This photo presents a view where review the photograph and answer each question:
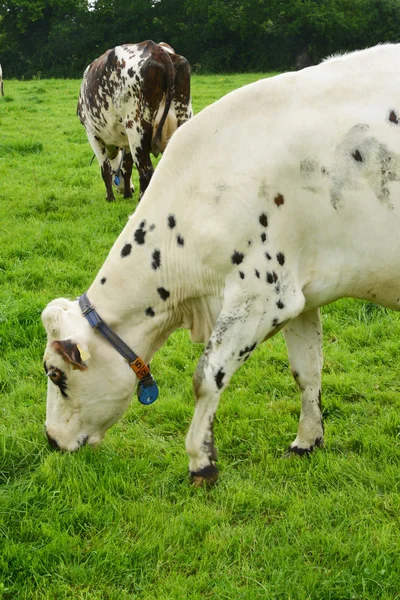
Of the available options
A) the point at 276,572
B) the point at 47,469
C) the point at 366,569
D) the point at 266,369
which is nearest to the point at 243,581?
the point at 276,572

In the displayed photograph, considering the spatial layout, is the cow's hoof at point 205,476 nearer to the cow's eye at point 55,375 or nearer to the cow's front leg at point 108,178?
the cow's eye at point 55,375

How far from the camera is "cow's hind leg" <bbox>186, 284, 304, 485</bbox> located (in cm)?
342

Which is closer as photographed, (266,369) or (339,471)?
(339,471)

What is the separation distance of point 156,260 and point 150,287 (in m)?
0.16

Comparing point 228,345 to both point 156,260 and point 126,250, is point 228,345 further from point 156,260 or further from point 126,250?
point 126,250

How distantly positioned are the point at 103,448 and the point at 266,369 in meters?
1.63

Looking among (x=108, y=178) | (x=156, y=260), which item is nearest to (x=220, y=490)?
(x=156, y=260)

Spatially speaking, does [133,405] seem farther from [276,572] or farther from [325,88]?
[325,88]

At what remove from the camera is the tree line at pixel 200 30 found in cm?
3869

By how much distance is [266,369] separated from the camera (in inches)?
209

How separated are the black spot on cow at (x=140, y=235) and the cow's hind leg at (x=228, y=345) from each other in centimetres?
62

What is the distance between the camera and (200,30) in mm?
41375

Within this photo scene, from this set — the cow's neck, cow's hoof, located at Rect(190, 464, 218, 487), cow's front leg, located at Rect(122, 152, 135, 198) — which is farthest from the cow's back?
cow's front leg, located at Rect(122, 152, 135, 198)

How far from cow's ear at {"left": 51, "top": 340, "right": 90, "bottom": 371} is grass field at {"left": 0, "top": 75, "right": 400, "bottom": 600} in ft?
1.99
